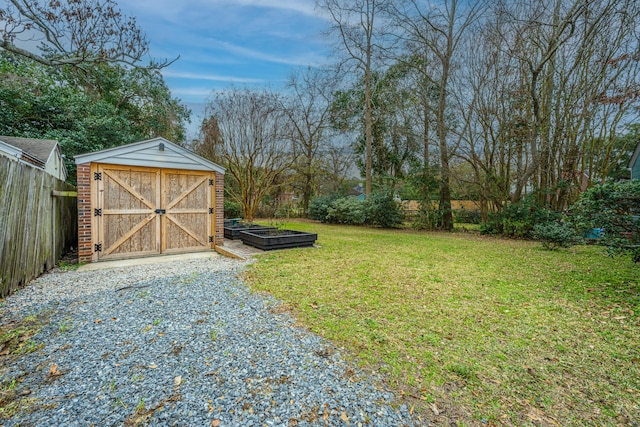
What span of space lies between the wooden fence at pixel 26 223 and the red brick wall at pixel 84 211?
36cm

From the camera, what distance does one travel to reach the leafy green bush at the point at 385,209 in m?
13.2

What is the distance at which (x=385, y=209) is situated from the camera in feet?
43.5

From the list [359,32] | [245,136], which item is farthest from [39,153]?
[359,32]

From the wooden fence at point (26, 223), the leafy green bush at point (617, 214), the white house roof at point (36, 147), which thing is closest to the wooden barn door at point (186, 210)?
the wooden fence at point (26, 223)

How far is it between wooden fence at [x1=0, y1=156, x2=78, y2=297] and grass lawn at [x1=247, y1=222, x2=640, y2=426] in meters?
3.02

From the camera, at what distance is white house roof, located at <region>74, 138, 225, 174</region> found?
5.31 m

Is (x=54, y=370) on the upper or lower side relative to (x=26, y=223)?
lower

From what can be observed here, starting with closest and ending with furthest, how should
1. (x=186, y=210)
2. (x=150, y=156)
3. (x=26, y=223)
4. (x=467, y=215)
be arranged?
(x=26, y=223), (x=150, y=156), (x=186, y=210), (x=467, y=215)

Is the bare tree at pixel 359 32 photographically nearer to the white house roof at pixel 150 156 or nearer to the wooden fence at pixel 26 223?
the white house roof at pixel 150 156

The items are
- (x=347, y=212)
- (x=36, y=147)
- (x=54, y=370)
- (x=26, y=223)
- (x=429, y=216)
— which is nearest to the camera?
(x=54, y=370)

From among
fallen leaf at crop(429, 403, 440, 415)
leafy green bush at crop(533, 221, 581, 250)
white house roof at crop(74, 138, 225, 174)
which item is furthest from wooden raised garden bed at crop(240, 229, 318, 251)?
leafy green bush at crop(533, 221, 581, 250)

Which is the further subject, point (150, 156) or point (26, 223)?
point (150, 156)

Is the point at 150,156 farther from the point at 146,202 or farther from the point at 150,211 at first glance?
the point at 150,211

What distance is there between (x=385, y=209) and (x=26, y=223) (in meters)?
11.8
